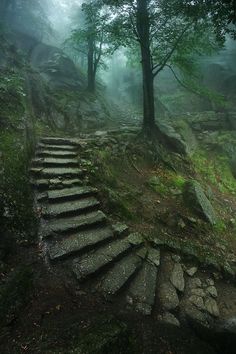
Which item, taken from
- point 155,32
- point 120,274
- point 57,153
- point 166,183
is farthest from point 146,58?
point 120,274

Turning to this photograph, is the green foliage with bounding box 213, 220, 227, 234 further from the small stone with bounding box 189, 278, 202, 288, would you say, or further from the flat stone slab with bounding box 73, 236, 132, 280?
the flat stone slab with bounding box 73, 236, 132, 280

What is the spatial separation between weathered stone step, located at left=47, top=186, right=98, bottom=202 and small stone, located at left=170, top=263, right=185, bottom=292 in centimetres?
276

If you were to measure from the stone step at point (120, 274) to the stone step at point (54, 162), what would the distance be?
3.46 metres

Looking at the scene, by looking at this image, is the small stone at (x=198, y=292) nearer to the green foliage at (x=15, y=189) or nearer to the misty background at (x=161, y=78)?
the green foliage at (x=15, y=189)

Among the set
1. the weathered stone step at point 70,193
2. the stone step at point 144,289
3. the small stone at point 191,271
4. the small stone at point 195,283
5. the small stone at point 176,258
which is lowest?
the small stone at point 195,283

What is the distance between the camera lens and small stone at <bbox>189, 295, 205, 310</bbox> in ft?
17.9

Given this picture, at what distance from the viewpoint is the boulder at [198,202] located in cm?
816

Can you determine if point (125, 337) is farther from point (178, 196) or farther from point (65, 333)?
point (178, 196)

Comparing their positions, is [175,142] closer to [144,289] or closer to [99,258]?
[99,258]

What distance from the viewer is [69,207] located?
645 centimetres

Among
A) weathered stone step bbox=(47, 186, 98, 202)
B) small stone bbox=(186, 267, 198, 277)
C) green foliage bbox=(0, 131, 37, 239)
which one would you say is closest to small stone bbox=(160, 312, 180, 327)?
small stone bbox=(186, 267, 198, 277)

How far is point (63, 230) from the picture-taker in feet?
18.9

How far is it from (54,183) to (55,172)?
50 cm

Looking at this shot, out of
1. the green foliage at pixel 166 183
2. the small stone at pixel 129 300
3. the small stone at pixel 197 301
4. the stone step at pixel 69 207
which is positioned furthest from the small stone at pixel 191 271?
the green foliage at pixel 166 183
